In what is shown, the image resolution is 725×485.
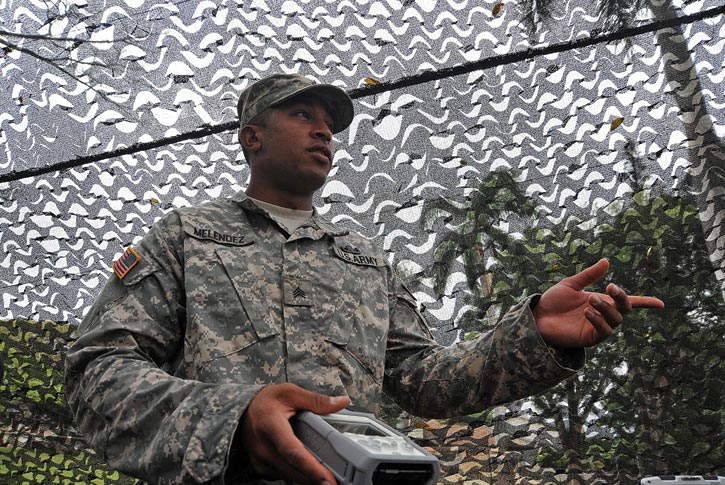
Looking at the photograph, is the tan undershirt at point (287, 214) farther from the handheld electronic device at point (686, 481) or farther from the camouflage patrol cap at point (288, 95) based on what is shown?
the handheld electronic device at point (686, 481)

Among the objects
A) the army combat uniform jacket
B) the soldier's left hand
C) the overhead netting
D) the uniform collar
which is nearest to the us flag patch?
the army combat uniform jacket

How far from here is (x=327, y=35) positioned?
3191 millimetres

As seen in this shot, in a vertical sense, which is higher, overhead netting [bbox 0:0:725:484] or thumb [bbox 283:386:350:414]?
overhead netting [bbox 0:0:725:484]

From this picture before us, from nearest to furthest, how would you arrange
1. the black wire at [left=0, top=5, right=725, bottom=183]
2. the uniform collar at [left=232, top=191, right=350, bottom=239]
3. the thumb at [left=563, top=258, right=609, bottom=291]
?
the thumb at [left=563, top=258, right=609, bottom=291]
the uniform collar at [left=232, top=191, right=350, bottom=239]
the black wire at [left=0, top=5, right=725, bottom=183]

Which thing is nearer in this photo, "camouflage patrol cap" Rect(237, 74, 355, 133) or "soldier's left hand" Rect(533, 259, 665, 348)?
"soldier's left hand" Rect(533, 259, 665, 348)

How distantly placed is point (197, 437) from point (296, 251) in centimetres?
68

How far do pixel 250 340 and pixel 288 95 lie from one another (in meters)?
0.74

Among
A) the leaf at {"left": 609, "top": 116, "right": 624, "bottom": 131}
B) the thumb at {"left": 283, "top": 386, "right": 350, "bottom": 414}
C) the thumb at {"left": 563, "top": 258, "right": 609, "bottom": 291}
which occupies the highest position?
the leaf at {"left": 609, "top": 116, "right": 624, "bottom": 131}

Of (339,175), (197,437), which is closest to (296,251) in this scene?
(197,437)

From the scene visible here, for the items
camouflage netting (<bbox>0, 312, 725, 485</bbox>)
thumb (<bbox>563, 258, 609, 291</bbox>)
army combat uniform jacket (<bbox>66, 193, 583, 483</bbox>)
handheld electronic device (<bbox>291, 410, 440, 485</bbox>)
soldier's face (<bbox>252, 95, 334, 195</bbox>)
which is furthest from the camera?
camouflage netting (<bbox>0, 312, 725, 485</bbox>)

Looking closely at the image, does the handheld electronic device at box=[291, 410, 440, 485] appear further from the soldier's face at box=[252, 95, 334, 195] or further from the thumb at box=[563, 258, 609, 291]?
the soldier's face at box=[252, 95, 334, 195]

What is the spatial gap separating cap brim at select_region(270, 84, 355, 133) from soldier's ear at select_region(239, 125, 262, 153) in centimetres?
11

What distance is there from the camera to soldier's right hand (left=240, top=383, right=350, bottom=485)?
105 centimetres

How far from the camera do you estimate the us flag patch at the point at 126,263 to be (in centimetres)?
161
